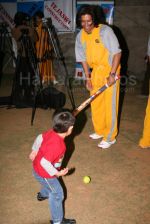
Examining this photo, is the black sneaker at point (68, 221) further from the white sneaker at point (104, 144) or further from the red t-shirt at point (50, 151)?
the white sneaker at point (104, 144)

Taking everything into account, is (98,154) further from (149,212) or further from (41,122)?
(41,122)

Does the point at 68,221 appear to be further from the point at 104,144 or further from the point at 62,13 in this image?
the point at 62,13

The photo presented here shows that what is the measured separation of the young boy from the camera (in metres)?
1.88

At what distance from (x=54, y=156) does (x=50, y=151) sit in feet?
0.17

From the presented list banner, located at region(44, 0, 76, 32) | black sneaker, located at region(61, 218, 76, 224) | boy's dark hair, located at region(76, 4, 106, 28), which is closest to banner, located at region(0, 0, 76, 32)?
banner, located at region(44, 0, 76, 32)

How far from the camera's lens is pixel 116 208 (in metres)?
2.32

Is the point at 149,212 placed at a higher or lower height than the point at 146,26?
lower

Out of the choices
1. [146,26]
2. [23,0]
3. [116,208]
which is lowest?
[116,208]

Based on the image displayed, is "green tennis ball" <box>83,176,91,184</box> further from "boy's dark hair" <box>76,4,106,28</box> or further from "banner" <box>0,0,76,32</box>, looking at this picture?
"banner" <box>0,0,76,32</box>

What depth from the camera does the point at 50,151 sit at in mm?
1868

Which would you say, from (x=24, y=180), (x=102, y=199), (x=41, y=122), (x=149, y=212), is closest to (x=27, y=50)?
(x=41, y=122)

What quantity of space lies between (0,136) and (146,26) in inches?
180

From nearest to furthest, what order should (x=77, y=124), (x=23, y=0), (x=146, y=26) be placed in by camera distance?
(x=77, y=124)
(x=146, y=26)
(x=23, y=0)

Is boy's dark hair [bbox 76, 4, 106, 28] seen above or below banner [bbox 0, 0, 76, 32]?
below
